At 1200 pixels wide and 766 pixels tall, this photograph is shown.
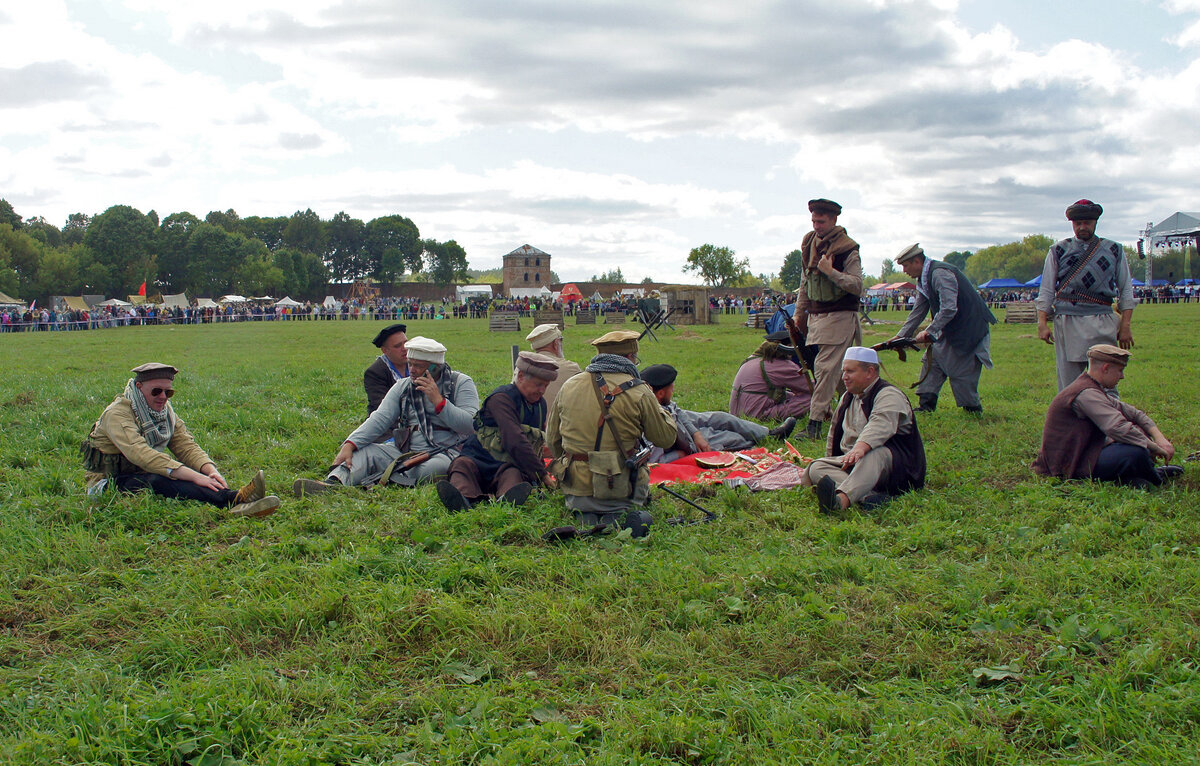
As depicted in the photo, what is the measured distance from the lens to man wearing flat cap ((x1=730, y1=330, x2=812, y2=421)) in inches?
360

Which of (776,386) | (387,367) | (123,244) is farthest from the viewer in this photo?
(123,244)

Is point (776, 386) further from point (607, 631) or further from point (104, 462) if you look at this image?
point (104, 462)

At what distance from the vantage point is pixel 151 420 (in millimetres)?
5695

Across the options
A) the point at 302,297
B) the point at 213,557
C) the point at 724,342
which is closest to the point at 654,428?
the point at 213,557

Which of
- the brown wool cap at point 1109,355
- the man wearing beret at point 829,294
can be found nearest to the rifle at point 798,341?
the man wearing beret at point 829,294

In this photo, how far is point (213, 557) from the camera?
4.73m

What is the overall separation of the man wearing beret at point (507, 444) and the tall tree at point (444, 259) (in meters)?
127

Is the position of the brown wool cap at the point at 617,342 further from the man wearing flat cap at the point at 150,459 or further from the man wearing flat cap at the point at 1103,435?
the man wearing flat cap at the point at 1103,435

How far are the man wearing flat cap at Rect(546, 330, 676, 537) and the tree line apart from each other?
8251cm

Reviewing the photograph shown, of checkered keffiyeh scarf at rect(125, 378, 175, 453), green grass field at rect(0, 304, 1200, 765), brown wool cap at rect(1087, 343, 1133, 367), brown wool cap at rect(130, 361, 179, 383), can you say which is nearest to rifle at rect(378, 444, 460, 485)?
green grass field at rect(0, 304, 1200, 765)

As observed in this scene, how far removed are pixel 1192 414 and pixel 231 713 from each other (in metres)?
9.49

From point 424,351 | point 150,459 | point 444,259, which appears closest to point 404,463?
point 424,351

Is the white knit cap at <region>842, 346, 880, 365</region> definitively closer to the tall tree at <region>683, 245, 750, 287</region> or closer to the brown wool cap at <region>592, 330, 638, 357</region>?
the brown wool cap at <region>592, 330, 638, 357</region>

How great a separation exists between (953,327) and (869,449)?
4010 mm
